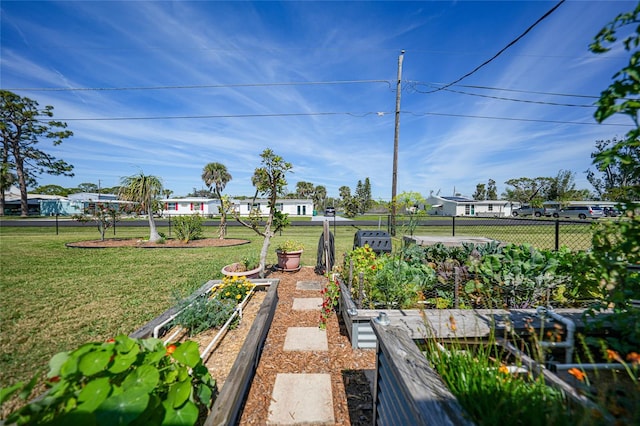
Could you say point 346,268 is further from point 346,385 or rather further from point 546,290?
point 546,290

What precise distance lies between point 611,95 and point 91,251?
12367 millimetres

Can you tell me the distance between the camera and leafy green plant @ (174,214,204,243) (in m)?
11.3

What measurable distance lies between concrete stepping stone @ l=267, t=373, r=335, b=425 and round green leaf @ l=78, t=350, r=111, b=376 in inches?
58.5

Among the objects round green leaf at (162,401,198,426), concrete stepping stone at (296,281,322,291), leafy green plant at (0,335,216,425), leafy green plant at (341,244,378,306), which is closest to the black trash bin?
leafy green plant at (341,244,378,306)

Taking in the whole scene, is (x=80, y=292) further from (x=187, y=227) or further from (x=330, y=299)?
(x=187, y=227)

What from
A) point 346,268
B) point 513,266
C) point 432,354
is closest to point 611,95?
point 432,354

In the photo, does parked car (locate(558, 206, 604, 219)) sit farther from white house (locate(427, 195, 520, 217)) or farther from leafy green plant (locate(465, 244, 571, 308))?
leafy green plant (locate(465, 244, 571, 308))

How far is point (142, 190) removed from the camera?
1060 centimetres

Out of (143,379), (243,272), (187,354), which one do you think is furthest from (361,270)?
(143,379)

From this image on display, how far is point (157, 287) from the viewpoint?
16.6ft

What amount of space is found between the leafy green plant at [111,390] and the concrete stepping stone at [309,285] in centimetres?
404

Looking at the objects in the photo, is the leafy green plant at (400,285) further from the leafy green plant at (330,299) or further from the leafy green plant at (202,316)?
the leafy green plant at (202,316)

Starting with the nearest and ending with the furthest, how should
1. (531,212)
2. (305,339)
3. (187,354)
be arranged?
1. (187,354)
2. (305,339)
3. (531,212)

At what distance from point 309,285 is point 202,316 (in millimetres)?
2711
